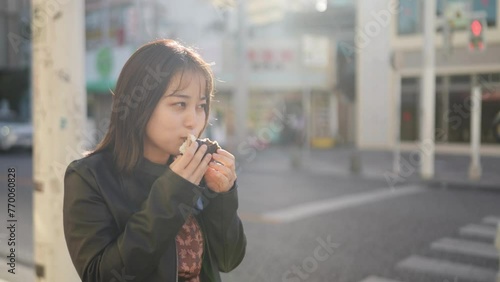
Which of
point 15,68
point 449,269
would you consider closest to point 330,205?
point 449,269

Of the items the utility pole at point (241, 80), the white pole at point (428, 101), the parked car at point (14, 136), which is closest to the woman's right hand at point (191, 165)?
the white pole at point (428, 101)

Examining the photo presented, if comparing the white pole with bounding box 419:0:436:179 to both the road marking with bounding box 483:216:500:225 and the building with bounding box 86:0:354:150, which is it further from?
the building with bounding box 86:0:354:150

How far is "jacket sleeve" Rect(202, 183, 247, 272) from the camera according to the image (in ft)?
5.22

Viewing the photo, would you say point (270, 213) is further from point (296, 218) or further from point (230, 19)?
point (230, 19)

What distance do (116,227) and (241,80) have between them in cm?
1670

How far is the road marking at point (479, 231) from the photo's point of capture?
6.65 metres

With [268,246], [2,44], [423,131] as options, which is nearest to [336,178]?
[423,131]

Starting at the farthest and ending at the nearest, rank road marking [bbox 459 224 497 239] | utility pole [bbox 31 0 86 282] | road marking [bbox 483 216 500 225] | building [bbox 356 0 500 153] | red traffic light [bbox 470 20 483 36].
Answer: building [bbox 356 0 500 153] < red traffic light [bbox 470 20 483 36] < road marking [bbox 483 216 500 225] < road marking [bbox 459 224 497 239] < utility pole [bbox 31 0 86 282]

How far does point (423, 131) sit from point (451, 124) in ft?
26.9

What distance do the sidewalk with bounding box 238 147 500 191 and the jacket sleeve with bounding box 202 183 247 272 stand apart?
35.7ft

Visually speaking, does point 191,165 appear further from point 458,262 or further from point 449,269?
point 458,262

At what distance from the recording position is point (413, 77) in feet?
69.3

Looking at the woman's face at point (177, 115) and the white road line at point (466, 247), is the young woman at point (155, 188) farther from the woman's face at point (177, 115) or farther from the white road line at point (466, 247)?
the white road line at point (466, 247)

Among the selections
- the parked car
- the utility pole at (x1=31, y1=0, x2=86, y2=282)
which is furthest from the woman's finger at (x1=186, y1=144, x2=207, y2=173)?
the parked car
